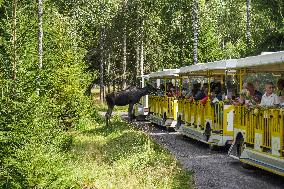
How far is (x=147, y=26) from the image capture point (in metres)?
45.8

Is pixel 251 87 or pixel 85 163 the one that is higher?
pixel 251 87

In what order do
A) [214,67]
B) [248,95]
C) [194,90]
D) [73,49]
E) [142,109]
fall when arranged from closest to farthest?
[248,95] < [214,67] < [194,90] < [73,49] < [142,109]

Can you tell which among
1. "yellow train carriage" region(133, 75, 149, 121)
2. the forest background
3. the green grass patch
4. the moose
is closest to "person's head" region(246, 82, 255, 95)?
the green grass patch

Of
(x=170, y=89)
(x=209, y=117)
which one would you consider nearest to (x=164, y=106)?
(x=170, y=89)

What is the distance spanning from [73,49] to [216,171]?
16.4 m

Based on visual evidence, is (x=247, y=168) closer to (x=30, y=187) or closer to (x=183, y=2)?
(x=30, y=187)

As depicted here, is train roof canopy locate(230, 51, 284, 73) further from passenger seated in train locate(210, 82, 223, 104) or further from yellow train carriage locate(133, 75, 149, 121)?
yellow train carriage locate(133, 75, 149, 121)

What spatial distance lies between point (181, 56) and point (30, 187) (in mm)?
37874

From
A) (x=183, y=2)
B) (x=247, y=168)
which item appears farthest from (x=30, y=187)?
(x=183, y=2)

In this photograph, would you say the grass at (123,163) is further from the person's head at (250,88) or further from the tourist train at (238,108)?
the person's head at (250,88)

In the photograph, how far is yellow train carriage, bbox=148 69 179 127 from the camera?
79.8 ft

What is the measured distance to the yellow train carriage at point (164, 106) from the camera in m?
24.3

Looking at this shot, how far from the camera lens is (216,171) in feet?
45.3

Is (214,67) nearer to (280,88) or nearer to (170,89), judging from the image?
(280,88)
